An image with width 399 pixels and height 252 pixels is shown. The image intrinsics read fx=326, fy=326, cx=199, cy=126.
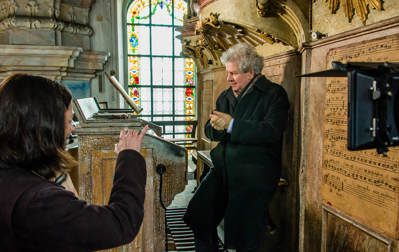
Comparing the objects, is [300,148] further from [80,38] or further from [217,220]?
[80,38]

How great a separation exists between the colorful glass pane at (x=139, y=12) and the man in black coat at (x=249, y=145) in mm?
5660

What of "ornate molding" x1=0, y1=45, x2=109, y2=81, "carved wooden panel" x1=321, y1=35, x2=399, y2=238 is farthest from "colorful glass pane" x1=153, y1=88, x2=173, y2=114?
"carved wooden panel" x1=321, y1=35, x2=399, y2=238

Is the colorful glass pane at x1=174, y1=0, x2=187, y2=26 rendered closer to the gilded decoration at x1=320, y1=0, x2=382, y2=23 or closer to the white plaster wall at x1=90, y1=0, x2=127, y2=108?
the white plaster wall at x1=90, y1=0, x2=127, y2=108

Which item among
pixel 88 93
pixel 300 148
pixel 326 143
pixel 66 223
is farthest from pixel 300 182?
pixel 88 93

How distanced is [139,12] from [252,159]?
614 centimetres

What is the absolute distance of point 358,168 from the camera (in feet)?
5.18

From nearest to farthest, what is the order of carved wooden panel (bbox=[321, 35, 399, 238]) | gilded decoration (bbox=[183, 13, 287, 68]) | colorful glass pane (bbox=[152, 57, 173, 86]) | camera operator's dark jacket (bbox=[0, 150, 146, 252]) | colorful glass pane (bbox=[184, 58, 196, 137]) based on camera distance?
camera operator's dark jacket (bbox=[0, 150, 146, 252])
carved wooden panel (bbox=[321, 35, 399, 238])
gilded decoration (bbox=[183, 13, 287, 68])
colorful glass pane (bbox=[152, 57, 173, 86])
colorful glass pane (bbox=[184, 58, 196, 137])

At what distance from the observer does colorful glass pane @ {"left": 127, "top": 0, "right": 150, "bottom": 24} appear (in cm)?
725

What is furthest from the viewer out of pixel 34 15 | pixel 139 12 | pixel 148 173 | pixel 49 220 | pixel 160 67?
pixel 160 67

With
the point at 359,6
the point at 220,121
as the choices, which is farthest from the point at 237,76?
the point at 359,6

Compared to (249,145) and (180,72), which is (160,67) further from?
(249,145)

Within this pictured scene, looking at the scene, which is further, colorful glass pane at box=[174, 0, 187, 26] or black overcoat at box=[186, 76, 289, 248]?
colorful glass pane at box=[174, 0, 187, 26]

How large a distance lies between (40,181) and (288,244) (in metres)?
2.07

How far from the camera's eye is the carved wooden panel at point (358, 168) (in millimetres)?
1377
